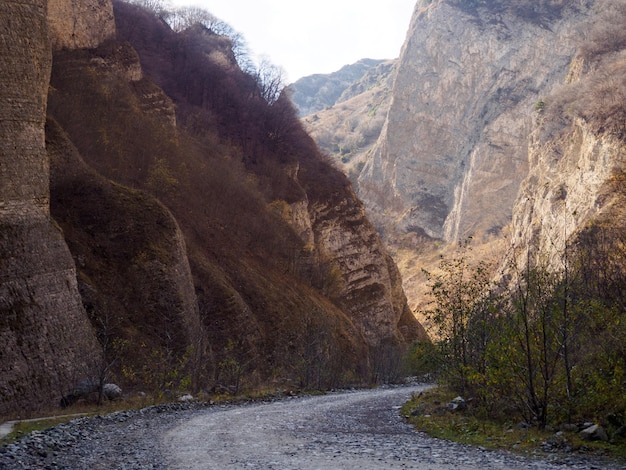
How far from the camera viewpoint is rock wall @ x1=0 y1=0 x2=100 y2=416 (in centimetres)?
2316

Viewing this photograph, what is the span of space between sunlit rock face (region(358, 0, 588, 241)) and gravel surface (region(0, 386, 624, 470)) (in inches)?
3979

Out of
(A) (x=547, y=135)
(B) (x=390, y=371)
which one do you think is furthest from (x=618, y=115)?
(B) (x=390, y=371)

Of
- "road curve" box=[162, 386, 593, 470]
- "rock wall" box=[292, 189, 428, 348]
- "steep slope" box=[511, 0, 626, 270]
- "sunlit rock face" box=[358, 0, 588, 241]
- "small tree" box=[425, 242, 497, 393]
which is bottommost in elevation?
"road curve" box=[162, 386, 593, 470]

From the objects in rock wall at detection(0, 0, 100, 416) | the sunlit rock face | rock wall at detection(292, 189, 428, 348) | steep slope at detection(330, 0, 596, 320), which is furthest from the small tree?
the sunlit rock face

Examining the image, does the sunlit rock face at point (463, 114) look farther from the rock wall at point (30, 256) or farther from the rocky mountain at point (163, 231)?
the rock wall at point (30, 256)

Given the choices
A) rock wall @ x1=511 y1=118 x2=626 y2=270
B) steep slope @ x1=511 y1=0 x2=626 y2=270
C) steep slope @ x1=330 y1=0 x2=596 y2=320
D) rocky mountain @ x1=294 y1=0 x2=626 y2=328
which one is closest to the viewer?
steep slope @ x1=511 y1=0 x2=626 y2=270

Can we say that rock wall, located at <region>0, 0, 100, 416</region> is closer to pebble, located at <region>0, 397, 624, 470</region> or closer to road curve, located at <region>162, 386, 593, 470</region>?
pebble, located at <region>0, 397, 624, 470</region>

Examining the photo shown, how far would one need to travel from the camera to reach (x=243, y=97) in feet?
245

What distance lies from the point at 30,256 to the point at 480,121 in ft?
379

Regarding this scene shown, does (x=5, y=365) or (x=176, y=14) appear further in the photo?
(x=176, y=14)

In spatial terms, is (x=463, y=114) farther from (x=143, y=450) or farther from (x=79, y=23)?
(x=143, y=450)

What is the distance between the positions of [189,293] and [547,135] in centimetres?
7305

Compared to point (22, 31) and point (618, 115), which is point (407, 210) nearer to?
point (618, 115)

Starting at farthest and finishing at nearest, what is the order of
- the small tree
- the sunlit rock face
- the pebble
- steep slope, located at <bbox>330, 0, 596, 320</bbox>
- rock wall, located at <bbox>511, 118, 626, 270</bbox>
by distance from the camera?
the sunlit rock face, steep slope, located at <bbox>330, 0, 596, 320</bbox>, rock wall, located at <bbox>511, 118, 626, 270</bbox>, the small tree, the pebble
